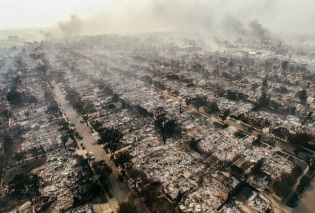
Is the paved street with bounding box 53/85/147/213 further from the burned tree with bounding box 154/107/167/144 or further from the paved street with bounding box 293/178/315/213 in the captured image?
the paved street with bounding box 293/178/315/213

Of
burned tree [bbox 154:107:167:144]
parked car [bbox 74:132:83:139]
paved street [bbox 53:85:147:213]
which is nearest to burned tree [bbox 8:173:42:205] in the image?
paved street [bbox 53:85:147:213]

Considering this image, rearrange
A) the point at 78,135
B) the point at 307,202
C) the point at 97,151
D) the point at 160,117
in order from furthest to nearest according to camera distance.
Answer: the point at 160,117
the point at 78,135
the point at 97,151
the point at 307,202

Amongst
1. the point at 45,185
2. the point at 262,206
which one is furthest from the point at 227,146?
the point at 45,185

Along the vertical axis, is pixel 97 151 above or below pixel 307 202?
below

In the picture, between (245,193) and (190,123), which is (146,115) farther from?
(245,193)

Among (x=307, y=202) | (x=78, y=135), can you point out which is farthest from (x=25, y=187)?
(x=307, y=202)

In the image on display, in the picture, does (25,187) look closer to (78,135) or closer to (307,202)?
(78,135)

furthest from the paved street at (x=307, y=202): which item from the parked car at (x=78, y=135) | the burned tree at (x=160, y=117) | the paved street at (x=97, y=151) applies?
the parked car at (x=78, y=135)

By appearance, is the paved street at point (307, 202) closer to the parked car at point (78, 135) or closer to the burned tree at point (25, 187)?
the burned tree at point (25, 187)

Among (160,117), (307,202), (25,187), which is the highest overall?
(160,117)
